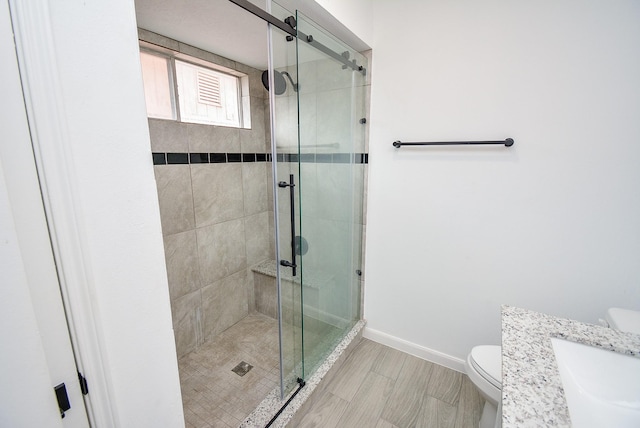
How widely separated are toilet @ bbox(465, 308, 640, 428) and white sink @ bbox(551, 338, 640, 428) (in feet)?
0.99

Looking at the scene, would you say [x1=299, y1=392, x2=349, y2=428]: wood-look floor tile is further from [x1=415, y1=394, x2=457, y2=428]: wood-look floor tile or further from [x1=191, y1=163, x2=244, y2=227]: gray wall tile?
[x1=191, y1=163, x2=244, y2=227]: gray wall tile

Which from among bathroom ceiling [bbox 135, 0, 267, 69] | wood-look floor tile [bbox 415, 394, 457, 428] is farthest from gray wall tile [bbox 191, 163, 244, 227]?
wood-look floor tile [bbox 415, 394, 457, 428]

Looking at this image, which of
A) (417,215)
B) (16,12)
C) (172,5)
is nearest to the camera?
(16,12)

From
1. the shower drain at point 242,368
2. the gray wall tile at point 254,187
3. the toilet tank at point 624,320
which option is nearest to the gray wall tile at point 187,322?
the shower drain at point 242,368

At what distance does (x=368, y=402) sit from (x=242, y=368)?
0.89 metres

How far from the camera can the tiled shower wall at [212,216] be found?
6.02 feet

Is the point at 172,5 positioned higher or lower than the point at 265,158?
higher

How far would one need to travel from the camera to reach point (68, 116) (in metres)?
0.53

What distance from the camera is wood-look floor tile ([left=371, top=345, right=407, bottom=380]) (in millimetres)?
1885

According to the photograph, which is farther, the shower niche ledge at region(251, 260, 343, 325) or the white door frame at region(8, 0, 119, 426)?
the shower niche ledge at region(251, 260, 343, 325)

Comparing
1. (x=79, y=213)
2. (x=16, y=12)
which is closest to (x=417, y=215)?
(x=79, y=213)

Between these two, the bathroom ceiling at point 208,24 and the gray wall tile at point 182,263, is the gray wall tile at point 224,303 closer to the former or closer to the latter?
the gray wall tile at point 182,263

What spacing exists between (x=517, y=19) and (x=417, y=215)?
3.84 ft

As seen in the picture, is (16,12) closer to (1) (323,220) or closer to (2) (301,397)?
(1) (323,220)
